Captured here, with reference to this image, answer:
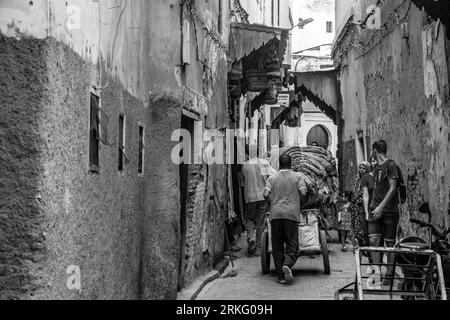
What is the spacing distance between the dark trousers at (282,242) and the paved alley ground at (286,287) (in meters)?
0.32

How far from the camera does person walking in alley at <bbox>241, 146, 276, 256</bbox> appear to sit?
1189 centimetres

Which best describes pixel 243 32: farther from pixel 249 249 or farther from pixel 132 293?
pixel 132 293

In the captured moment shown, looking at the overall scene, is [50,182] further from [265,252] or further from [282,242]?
[265,252]

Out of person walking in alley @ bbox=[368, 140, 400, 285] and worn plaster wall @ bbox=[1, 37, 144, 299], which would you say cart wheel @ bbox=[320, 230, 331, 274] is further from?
worn plaster wall @ bbox=[1, 37, 144, 299]

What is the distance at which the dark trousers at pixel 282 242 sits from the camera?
8750mm

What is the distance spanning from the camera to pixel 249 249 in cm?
1183

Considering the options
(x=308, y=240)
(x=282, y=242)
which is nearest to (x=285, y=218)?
(x=282, y=242)

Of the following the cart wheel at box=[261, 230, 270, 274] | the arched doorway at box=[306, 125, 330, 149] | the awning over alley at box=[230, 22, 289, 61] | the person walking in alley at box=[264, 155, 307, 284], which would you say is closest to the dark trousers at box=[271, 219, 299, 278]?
the person walking in alley at box=[264, 155, 307, 284]

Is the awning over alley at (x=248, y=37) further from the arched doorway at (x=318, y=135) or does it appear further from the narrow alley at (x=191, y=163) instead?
the arched doorway at (x=318, y=135)

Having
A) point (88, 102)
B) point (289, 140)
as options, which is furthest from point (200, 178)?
point (289, 140)

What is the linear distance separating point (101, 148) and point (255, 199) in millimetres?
6966

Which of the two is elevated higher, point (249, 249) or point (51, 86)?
point (51, 86)

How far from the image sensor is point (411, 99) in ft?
32.6
